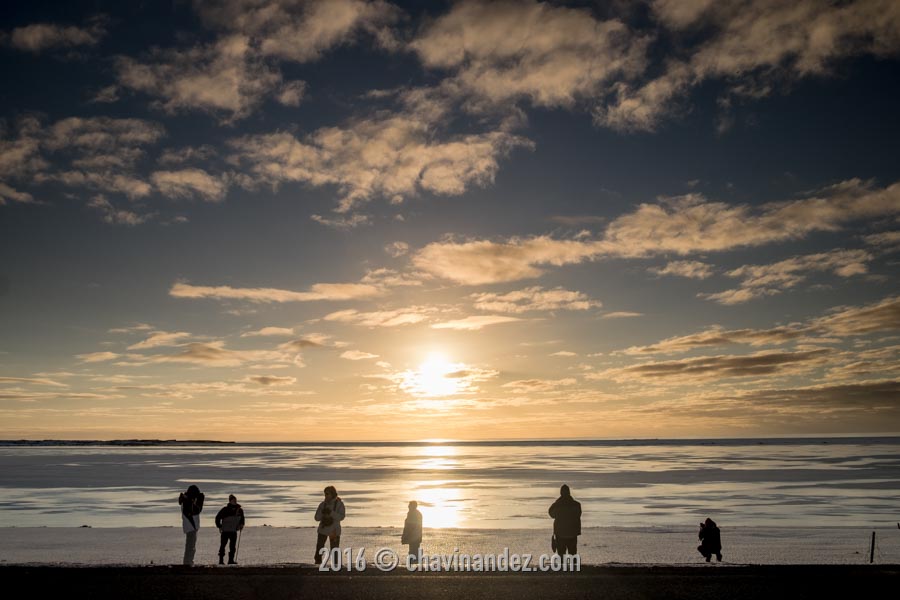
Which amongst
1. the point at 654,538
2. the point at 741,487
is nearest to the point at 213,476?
the point at 741,487

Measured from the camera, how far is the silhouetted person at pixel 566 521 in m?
18.5

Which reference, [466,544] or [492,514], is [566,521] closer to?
[466,544]

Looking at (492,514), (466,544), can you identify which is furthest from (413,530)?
(492,514)

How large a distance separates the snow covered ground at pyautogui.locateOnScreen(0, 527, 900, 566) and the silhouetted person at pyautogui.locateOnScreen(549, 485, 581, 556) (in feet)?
14.7

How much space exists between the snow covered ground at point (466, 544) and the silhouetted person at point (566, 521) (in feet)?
14.7

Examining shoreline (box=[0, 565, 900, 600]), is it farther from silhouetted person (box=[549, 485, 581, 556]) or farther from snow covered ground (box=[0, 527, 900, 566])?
snow covered ground (box=[0, 527, 900, 566])

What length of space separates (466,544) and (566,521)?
30.1 feet

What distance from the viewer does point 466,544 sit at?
26.8 m

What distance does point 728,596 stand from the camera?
1521cm

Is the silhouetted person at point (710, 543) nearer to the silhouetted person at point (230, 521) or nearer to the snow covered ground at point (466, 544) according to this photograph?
the snow covered ground at point (466, 544)

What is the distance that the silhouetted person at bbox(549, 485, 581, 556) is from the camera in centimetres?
1855

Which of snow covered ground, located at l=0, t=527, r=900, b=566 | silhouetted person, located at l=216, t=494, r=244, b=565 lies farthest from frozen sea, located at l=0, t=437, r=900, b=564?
silhouetted person, located at l=216, t=494, r=244, b=565

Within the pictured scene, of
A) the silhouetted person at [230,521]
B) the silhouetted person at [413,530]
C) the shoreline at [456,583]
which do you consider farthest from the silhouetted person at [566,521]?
the silhouetted person at [230,521]

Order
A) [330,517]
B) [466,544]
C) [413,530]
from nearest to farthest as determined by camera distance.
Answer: [330,517] < [413,530] < [466,544]
